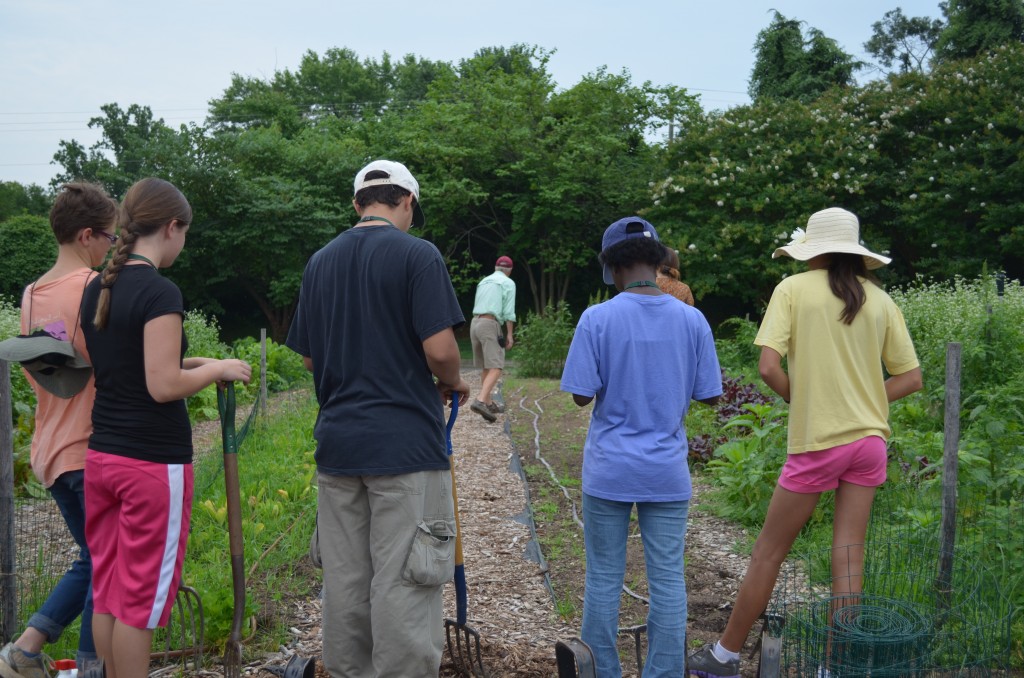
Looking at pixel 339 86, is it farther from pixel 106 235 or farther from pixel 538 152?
pixel 106 235

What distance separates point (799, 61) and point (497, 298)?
19.9 metres

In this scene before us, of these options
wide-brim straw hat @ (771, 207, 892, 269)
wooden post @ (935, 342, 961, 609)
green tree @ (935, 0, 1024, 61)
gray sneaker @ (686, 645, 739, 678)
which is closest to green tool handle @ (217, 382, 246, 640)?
gray sneaker @ (686, 645, 739, 678)

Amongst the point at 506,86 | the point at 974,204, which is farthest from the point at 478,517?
the point at 506,86

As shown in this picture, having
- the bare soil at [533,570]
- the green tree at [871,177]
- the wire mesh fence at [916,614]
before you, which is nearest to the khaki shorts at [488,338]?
the bare soil at [533,570]

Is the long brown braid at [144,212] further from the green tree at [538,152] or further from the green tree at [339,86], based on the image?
the green tree at [339,86]

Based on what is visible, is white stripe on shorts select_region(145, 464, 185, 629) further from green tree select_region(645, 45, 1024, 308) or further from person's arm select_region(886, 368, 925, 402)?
green tree select_region(645, 45, 1024, 308)

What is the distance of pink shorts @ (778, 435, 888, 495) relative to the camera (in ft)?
9.62

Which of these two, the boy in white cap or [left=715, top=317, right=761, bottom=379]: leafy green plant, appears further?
[left=715, top=317, right=761, bottom=379]: leafy green plant

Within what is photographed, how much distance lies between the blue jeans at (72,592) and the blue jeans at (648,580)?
1.70 metres

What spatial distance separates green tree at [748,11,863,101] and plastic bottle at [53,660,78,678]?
26001mm

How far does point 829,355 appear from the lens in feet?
9.73

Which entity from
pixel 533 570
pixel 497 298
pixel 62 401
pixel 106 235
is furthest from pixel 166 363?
pixel 497 298

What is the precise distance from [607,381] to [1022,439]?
272 cm

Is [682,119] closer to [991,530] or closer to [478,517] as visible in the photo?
[478,517]
